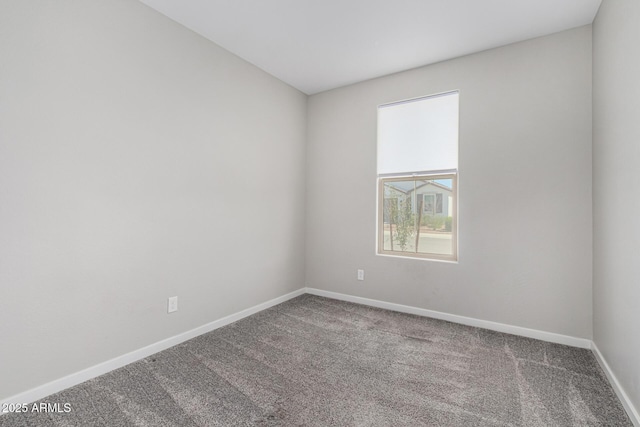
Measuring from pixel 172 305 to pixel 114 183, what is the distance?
3.42 ft

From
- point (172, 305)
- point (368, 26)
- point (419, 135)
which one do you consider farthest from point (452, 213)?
point (172, 305)

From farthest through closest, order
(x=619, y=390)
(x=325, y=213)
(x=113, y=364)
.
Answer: (x=325, y=213) → (x=113, y=364) → (x=619, y=390)

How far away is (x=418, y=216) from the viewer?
10.5ft

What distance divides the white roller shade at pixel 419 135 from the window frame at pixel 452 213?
6 centimetres

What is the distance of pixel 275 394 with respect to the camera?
178 cm

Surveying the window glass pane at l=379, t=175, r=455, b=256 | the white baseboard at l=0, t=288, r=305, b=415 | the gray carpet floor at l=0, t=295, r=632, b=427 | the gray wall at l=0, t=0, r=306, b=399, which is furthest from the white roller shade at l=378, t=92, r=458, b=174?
the white baseboard at l=0, t=288, r=305, b=415

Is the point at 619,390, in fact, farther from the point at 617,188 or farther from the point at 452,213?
the point at 452,213

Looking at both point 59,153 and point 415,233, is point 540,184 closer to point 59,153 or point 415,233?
point 415,233

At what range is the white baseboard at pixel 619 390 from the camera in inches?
60.1

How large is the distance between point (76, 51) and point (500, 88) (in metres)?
3.28

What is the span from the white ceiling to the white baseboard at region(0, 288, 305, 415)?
2.56 metres

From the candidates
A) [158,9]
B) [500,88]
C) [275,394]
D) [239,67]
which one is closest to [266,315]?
[275,394]

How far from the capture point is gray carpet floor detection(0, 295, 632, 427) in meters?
1.58

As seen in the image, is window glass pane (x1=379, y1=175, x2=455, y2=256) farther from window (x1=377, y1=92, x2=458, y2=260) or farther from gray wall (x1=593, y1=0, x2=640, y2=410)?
gray wall (x1=593, y1=0, x2=640, y2=410)
